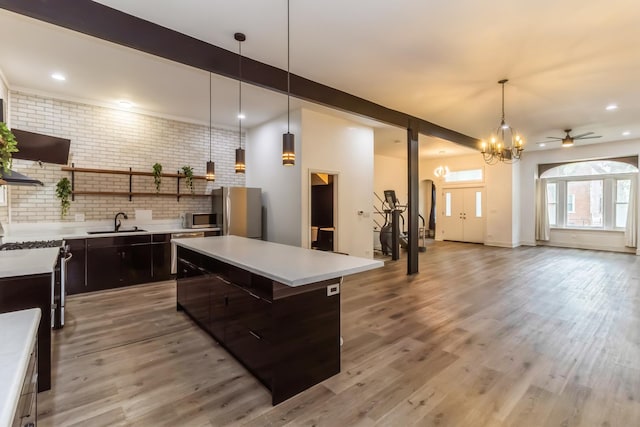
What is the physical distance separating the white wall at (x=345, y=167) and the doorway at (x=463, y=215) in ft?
19.0

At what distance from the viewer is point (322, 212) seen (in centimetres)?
770

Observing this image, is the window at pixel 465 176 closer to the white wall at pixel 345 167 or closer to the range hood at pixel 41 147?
the white wall at pixel 345 167

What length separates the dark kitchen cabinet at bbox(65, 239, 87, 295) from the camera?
15.2 feet

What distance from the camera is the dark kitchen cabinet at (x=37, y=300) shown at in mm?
2105

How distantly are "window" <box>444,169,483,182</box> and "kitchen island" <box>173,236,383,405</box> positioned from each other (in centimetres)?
990

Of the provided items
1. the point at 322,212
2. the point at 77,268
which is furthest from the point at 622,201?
the point at 77,268

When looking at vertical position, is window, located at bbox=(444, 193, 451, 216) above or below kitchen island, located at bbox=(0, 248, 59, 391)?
above

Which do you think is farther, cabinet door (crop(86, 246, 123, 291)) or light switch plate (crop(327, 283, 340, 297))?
cabinet door (crop(86, 246, 123, 291))

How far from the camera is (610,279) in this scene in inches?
225

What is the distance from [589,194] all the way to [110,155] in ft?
41.9

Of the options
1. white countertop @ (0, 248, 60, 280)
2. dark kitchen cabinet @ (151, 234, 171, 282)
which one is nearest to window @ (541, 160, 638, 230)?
dark kitchen cabinet @ (151, 234, 171, 282)

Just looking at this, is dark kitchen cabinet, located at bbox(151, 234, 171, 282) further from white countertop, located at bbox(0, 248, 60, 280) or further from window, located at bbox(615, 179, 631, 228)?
window, located at bbox(615, 179, 631, 228)

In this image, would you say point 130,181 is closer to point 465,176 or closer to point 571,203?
point 465,176

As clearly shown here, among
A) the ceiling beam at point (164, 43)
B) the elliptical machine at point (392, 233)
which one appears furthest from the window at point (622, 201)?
the ceiling beam at point (164, 43)
